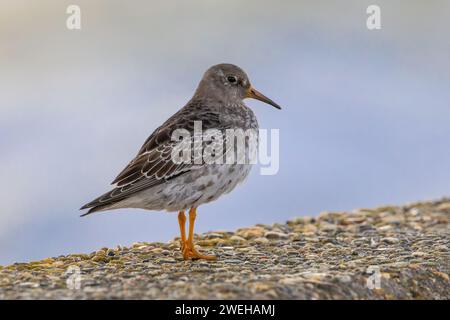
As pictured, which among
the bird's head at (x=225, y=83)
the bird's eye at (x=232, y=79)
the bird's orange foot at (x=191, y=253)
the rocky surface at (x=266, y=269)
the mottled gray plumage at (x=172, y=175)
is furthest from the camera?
the bird's eye at (x=232, y=79)

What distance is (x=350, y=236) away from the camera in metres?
12.5

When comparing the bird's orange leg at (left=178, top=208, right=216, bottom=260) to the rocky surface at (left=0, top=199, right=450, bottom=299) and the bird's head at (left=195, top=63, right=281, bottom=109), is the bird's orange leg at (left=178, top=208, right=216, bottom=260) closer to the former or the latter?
the rocky surface at (left=0, top=199, right=450, bottom=299)

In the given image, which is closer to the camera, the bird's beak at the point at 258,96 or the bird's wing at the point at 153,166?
the bird's wing at the point at 153,166

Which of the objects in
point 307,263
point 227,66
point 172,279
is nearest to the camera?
point 172,279

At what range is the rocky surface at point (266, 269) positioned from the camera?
832 cm

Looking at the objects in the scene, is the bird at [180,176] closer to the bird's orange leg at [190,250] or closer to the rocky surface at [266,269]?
the bird's orange leg at [190,250]

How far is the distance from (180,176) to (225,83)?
2.35 m

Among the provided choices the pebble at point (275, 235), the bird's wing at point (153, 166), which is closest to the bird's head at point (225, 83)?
the bird's wing at point (153, 166)

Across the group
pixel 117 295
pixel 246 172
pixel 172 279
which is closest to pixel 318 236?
pixel 246 172

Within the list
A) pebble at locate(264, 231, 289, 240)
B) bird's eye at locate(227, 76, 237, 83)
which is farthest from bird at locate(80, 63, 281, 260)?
pebble at locate(264, 231, 289, 240)

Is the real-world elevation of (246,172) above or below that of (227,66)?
below

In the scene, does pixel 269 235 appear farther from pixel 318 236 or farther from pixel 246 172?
pixel 246 172

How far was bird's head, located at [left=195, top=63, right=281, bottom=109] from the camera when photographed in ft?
38.7
